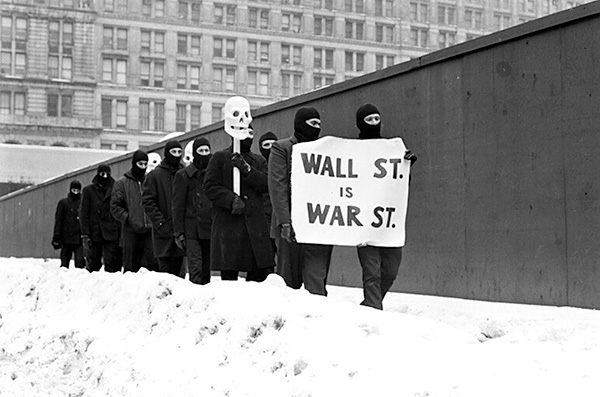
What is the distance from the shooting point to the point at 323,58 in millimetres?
105562

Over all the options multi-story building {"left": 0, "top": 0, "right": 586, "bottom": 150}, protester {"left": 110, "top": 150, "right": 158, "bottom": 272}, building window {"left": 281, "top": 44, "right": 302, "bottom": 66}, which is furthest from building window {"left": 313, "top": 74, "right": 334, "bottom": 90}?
protester {"left": 110, "top": 150, "right": 158, "bottom": 272}

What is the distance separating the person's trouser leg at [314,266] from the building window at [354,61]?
10003 centimetres

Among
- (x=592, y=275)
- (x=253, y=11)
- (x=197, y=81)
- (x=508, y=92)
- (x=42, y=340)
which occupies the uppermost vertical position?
(x=253, y=11)

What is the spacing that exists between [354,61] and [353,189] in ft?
330

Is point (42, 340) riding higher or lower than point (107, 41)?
lower

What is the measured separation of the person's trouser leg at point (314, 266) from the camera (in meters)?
8.18

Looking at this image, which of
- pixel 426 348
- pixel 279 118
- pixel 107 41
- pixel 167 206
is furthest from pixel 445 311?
pixel 107 41

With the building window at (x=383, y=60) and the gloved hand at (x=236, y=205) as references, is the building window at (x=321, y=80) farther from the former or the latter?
the gloved hand at (x=236, y=205)

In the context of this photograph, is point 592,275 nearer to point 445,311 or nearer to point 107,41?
point 445,311

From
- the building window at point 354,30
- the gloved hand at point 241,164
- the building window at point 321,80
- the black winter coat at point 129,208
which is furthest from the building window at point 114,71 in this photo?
the gloved hand at point 241,164

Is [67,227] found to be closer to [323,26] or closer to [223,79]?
[223,79]

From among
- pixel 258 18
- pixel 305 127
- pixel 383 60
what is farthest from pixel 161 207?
pixel 383 60

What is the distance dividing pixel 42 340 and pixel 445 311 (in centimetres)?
379

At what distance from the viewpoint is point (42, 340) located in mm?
8500
